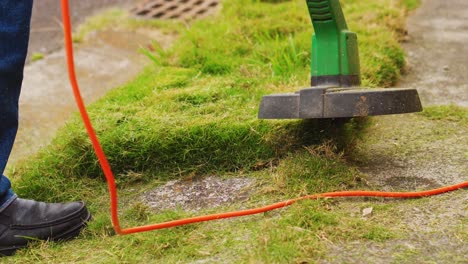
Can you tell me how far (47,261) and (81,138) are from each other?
503mm

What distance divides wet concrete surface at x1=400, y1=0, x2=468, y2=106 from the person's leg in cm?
137

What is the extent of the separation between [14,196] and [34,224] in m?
0.09

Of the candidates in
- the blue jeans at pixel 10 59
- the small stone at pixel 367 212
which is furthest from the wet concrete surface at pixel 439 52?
the blue jeans at pixel 10 59

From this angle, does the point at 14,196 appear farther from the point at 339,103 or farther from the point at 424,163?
the point at 424,163

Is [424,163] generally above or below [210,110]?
below

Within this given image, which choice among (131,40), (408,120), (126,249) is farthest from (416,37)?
(126,249)

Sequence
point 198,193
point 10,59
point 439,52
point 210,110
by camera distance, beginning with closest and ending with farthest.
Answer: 1. point 10,59
2. point 198,193
3. point 210,110
4. point 439,52

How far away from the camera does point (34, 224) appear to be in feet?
4.87

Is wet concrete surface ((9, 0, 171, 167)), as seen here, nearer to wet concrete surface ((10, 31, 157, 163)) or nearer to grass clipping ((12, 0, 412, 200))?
wet concrete surface ((10, 31, 157, 163))

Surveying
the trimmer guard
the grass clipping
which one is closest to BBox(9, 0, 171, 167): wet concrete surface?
the grass clipping

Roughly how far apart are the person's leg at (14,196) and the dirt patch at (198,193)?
0.21 metres

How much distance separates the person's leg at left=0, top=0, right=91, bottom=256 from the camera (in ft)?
4.59

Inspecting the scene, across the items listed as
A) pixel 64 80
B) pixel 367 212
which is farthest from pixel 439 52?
pixel 64 80

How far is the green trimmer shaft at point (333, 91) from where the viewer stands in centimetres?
151
